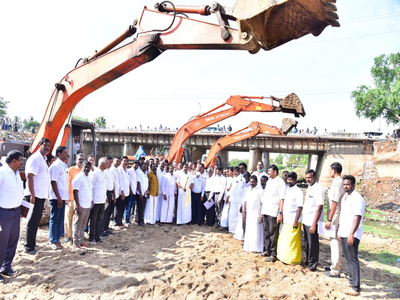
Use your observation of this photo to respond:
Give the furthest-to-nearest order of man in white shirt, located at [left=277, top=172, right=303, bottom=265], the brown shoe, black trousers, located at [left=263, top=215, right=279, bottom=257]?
black trousers, located at [left=263, top=215, right=279, bottom=257]
man in white shirt, located at [left=277, top=172, right=303, bottom=265]
the brown shoe

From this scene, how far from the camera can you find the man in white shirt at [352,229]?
12.3 feet

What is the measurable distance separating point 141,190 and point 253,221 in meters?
3.25

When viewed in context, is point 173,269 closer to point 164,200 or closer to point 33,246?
point 33,246

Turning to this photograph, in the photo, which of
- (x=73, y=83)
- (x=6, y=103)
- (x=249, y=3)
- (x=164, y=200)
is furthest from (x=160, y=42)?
(x=6, y=103)

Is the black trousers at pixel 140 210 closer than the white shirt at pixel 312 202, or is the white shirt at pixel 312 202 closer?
the white shirt at pixel 312 202

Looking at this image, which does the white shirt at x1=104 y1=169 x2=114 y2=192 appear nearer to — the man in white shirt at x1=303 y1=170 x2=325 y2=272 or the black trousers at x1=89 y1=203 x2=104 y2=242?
the black trousers at x1=89 y1=203 x2=104 y2=242

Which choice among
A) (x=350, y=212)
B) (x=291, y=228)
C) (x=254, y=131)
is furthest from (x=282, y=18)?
Answer: (x=254, y=131)

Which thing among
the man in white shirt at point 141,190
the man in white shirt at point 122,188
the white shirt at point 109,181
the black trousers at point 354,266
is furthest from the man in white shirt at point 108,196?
the black trousers at point 354,266

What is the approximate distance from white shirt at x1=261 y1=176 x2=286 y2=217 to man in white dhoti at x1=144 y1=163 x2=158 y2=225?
3464mm

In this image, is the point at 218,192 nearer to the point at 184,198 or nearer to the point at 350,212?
the point at 184,198

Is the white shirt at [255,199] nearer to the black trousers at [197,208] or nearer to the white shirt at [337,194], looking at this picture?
the white shirt at [337,194]

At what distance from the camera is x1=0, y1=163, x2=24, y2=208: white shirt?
3.39 metres

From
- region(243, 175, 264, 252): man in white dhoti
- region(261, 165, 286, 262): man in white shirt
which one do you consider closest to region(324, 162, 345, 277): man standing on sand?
region(261, 165, 286, 262): man in white shirt

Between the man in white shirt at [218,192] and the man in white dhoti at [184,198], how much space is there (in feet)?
2.34
